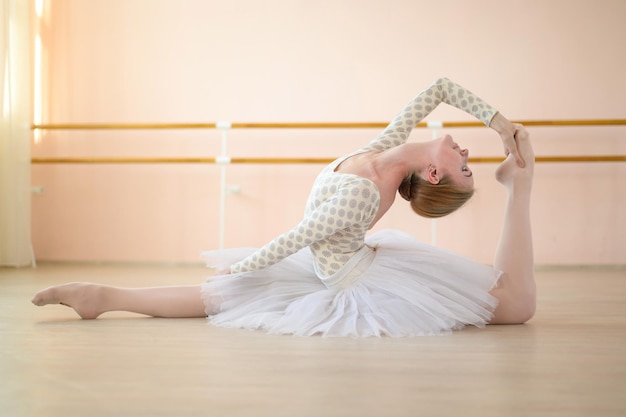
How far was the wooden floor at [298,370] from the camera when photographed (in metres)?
Answer: 0.94

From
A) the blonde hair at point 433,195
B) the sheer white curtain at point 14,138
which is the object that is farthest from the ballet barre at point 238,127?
the blonde hair at point 433,195

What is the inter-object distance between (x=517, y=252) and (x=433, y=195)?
24 cm

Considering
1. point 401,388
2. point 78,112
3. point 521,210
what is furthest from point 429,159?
point 78,112

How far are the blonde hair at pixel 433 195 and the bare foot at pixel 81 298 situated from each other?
2.55 feet

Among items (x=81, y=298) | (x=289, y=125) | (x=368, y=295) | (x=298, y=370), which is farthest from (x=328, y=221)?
(x=289, y=125)

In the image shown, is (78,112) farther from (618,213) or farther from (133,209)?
(618,213)

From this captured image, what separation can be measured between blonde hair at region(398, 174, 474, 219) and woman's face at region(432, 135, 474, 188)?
15mm

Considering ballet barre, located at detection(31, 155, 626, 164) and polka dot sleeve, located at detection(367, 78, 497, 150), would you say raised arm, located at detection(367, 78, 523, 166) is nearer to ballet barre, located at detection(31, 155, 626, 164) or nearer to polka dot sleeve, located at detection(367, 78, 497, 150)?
polka dot sleeve, located at detection(367, 78, 497, 150)

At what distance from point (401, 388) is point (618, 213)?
308 centimetres

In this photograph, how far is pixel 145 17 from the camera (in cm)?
398

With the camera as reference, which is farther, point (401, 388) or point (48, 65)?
point (48, 65)

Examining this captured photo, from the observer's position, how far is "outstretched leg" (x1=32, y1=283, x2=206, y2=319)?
1.72 m

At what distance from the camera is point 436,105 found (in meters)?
1.81

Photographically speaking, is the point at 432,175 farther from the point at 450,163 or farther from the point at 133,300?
the point at 133,300
